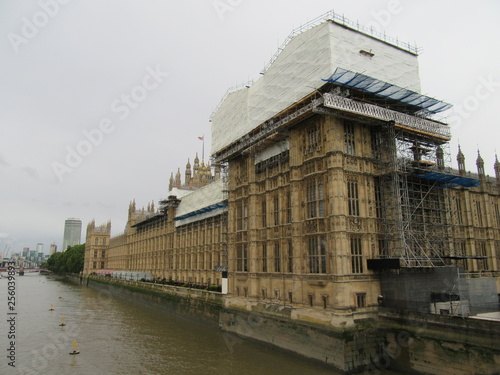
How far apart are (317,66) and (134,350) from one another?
29980 mm

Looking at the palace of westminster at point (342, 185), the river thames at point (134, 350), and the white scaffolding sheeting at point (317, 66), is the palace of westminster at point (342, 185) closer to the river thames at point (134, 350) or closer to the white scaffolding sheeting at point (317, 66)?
the white scaffolding sheeting at point (317, 66)

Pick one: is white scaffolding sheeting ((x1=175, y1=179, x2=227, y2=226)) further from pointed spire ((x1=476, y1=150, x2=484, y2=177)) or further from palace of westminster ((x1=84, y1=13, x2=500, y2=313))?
pointed spire ((x1=476, y1=150, x2=484, y2=177))

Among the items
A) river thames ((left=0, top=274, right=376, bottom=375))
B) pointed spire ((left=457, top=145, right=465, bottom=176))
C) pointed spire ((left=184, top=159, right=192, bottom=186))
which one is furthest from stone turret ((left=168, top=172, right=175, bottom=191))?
pointed spire ((left=457, top=145, right=465, bottom=176))

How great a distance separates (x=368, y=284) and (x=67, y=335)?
31.8 metres

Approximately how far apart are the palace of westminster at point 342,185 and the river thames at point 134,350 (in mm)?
4865

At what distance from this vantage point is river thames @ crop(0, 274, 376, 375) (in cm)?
2748

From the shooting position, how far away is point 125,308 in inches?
2534

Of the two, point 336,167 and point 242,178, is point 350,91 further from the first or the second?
point 242,178

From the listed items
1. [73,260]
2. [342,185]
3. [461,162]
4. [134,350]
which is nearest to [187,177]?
[134,350]

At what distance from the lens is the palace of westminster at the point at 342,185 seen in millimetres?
28312

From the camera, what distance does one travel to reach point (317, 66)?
3131 cm

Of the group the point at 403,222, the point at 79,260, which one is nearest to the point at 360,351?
the point at 403,222

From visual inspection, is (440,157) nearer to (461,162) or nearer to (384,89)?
(461,162)

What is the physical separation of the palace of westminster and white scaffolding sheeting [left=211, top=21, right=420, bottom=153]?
0.12 m
